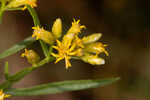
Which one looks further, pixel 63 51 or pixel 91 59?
pixel 91 59

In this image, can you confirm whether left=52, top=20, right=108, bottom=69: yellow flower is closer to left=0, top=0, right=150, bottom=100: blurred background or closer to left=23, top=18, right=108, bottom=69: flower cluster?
left=23, top=18, right=108, bottom=69: flower cluster

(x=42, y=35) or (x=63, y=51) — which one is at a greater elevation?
(x=42, y=35)

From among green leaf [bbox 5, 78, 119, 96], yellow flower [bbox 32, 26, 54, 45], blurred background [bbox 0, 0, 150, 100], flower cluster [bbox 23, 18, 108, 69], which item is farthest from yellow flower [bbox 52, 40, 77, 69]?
blurred background [bbox 0, 0, 150, 100]

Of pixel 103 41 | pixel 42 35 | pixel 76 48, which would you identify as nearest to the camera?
pixel 42 35

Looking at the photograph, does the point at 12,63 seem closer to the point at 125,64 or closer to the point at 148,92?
the point at 125,64

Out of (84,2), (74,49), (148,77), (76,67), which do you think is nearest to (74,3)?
(84,2)

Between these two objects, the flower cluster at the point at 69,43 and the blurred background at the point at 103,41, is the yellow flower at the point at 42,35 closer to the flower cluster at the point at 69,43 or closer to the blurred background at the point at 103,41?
the flower cluster at the point at 69,43

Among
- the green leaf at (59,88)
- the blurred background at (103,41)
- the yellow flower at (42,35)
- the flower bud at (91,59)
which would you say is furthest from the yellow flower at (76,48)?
the blurred background at (103,41)

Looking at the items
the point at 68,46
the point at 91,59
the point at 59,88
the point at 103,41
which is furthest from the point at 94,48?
the point at 103,41

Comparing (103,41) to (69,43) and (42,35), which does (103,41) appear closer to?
(69,43)
